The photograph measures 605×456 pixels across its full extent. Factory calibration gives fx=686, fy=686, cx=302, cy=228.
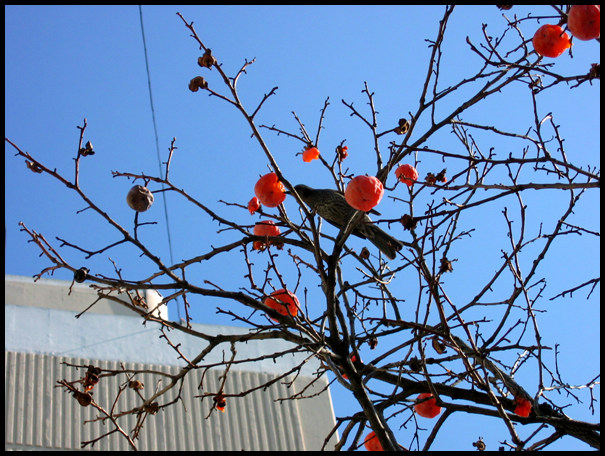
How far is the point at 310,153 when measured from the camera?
3.04m

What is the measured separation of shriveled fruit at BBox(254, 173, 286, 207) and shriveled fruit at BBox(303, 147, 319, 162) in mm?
309

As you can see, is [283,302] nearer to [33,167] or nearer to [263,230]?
[263,230]

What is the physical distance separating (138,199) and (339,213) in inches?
110

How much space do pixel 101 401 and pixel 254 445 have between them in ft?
4.82

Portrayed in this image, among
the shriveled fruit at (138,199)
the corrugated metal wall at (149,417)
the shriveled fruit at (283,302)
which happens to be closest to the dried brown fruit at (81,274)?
the shriveled fruit at (138,199)

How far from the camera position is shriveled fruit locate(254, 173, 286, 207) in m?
2.77

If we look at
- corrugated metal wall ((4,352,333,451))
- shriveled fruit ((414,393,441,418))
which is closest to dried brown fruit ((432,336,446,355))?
shriveled fruit ((414,393,441,418))

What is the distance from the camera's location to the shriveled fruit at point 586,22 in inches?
85.4

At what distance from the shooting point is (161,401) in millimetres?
6418

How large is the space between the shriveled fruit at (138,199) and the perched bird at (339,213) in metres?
1.87

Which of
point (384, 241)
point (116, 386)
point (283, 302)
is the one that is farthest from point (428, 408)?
point (116, 386)

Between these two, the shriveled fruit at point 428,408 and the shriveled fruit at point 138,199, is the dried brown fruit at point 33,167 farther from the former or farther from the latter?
the shriveled fruit at point 428,408

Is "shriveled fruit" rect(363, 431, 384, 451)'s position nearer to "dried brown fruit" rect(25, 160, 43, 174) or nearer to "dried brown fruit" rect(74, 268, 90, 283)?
"dried brown fruit" rect(74, 268, 90, 283)

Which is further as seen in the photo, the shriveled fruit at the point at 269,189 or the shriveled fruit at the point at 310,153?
the shriveled fruit at the point at 310,153
